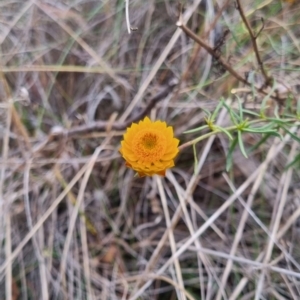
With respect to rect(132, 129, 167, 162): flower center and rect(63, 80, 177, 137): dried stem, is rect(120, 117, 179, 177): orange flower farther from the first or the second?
rect(63, 80, 177, 137): dried stem

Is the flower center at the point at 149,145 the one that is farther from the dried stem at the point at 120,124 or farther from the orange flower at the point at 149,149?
the dried stem at the point at 120,124

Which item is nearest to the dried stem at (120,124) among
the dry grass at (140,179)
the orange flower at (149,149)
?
the dry grass at (140,179)

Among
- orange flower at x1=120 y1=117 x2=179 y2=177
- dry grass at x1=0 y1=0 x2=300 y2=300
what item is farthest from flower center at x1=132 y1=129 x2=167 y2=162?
dry grass at x1=0 y1=0 x2=300 y2=300

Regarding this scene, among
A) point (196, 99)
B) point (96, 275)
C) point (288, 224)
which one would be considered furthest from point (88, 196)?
point (288, 224)

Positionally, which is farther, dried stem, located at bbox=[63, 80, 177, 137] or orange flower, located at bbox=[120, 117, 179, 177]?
dried stem, located at bbox=[63, 80, 177, 137]

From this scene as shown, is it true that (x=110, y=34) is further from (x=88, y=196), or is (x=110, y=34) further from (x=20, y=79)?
(x=88, y=196)

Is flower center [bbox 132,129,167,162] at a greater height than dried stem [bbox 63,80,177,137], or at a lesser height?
greater

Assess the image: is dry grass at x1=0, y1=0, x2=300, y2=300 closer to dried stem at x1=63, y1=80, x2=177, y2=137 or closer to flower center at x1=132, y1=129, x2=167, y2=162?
dried stem at x1=63, y1=80, x2=177, y2=137

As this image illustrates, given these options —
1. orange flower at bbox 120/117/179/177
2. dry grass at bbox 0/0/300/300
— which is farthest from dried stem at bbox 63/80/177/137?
orange flower at bbox 120/117/179/177
